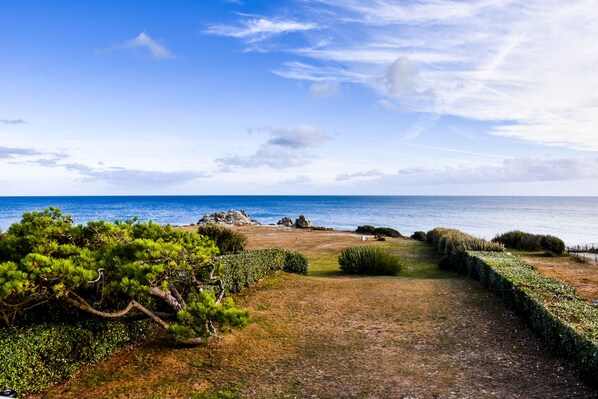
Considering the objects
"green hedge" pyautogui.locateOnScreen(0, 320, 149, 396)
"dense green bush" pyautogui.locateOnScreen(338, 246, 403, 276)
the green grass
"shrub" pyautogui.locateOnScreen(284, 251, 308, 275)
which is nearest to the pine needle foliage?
"green hedge" pyautogui.locateOnScreen(0, 320, 149, 396)

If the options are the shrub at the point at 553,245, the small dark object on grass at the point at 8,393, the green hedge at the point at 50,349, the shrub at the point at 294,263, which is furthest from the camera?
the shrub at the point at 553,245

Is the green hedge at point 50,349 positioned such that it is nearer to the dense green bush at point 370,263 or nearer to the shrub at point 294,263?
the shrub at point 294,263

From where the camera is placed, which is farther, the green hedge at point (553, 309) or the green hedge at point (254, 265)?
the green hedge at point (254, 265)

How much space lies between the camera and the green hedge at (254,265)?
41.6 feet

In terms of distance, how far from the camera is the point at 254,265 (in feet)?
46.6

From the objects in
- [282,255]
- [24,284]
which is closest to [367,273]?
[282,255]

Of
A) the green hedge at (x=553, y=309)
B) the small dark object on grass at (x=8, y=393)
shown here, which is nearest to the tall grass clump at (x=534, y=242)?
the green hedge at (x=553, y=309)

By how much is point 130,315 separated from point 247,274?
5529mm

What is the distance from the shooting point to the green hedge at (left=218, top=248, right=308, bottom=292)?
12.7 metres

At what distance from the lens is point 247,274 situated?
1364cm

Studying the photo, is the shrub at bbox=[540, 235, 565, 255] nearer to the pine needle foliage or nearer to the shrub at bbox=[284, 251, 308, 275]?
the shrub at bbox=[284, 251, 308, 275]

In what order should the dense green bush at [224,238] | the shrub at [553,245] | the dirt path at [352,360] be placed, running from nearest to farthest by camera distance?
the dirt path at [352,360] → the dense green bush at [224,238] → the shrub at [553,245]

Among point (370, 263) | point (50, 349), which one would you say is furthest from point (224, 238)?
point (50, 349)

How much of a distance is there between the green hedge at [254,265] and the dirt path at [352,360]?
715 mm
